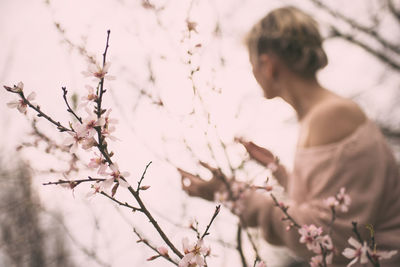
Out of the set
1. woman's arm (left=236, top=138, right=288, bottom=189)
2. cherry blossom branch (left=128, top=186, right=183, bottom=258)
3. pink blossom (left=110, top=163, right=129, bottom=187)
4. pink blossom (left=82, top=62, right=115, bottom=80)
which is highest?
pink blossom (left=82, top=62, right=115, bottom=80)

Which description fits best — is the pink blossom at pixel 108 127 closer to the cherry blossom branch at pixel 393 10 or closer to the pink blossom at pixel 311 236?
the pink blossom at pixel 311 236

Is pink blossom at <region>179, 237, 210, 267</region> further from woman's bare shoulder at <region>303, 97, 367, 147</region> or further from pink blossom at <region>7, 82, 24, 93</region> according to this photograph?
woman's bare shoulder at <region>303, 97, 367, 147</region>

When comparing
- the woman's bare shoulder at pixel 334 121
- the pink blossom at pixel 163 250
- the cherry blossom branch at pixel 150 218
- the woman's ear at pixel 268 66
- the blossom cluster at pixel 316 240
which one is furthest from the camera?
the woman's ear at pixel 268 66

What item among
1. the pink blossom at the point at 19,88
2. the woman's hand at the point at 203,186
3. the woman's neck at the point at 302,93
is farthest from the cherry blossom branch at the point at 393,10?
the pink blossom at the point at 19,88

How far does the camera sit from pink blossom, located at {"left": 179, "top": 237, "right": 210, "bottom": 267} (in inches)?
29.4

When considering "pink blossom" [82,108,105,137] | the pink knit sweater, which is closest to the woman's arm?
the pink knit sweater

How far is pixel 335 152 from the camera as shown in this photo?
145cm

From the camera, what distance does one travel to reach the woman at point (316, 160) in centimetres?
134

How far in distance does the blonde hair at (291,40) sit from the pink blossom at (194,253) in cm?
142

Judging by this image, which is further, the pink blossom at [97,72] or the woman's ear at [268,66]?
the woman's ear at [268,66]

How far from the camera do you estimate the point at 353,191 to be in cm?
136

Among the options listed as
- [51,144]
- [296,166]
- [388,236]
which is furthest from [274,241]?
[51,144]

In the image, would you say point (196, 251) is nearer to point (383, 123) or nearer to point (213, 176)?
point (213, 176)

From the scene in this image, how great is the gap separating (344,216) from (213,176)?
0.64 m
